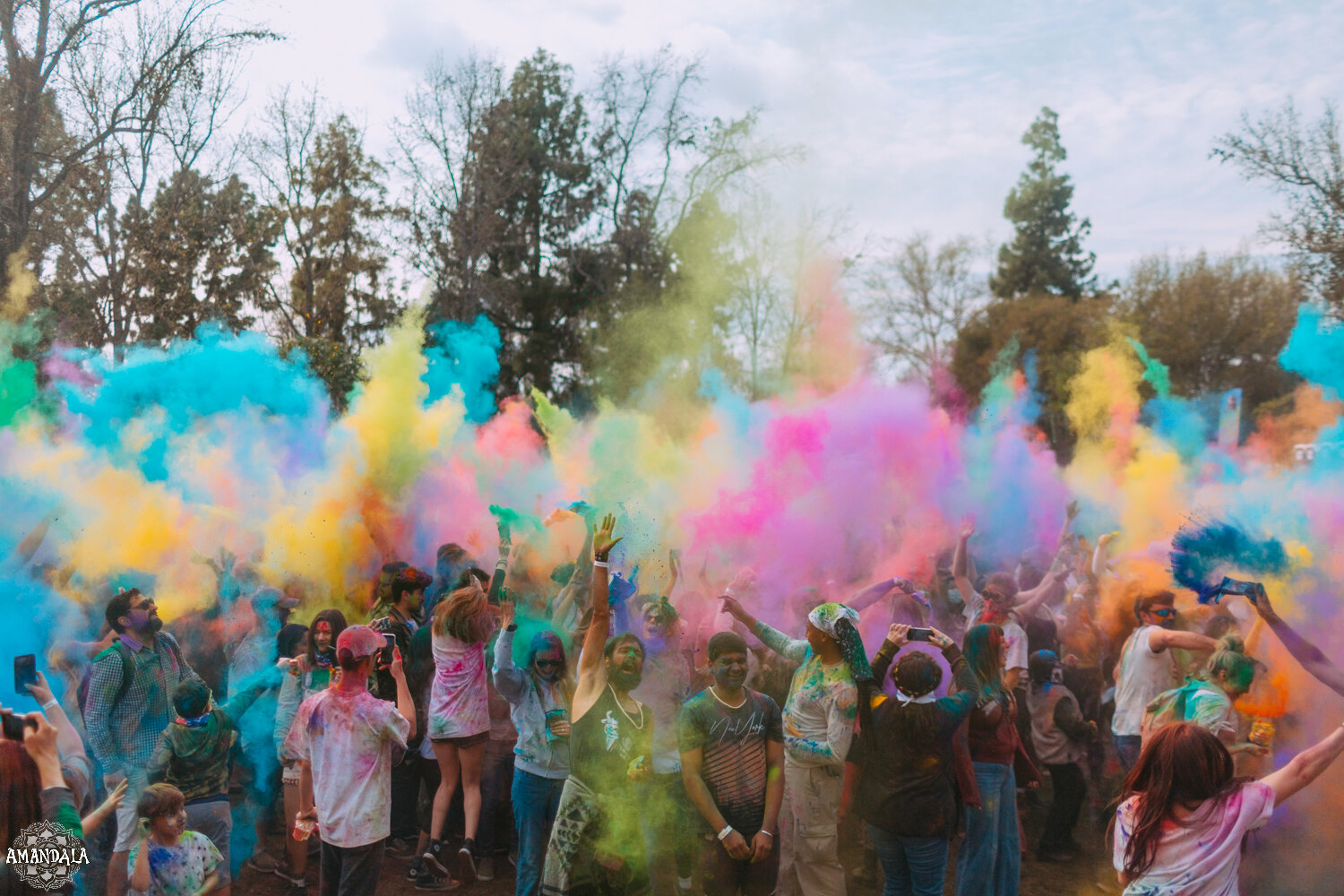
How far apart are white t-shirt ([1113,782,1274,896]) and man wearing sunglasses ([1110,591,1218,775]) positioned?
2.67m

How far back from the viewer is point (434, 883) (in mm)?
5531

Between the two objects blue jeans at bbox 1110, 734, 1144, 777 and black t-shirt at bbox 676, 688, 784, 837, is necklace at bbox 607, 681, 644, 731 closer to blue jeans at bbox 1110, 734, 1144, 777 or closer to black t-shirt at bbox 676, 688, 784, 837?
black t-shirt at bbox 676, 688, 784, 837

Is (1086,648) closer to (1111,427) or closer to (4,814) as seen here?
(1111,427)

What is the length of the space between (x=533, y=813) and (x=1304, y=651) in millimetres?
3724

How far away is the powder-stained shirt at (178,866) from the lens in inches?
152

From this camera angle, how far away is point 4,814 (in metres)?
3.34

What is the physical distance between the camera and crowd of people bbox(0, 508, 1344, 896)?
3.79 meters

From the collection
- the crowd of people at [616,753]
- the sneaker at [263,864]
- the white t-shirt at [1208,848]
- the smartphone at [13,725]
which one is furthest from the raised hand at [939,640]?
the sneaker at [263,864]

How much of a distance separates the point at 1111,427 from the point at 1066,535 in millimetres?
4291

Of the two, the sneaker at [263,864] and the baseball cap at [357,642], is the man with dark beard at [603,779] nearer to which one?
the baseball cap at [357,642]

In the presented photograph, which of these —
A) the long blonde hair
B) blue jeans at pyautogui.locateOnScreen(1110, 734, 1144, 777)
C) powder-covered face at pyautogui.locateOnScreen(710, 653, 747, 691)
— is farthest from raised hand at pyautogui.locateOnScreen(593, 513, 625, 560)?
blue jeans at pyautogui.locateOnScreen(1110, 734, 1144, 777)

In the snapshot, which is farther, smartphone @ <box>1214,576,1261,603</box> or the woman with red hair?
smartphone @ <box>1214,576,1261,603</box>

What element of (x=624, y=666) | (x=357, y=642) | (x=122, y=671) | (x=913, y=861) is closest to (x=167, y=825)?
(x=357, y=642)

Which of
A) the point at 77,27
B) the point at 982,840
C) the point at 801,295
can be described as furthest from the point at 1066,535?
the point at 77,27
